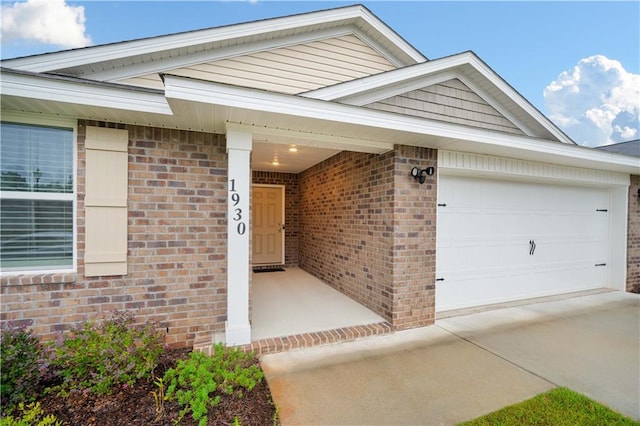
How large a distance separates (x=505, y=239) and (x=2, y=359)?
625 centimetres

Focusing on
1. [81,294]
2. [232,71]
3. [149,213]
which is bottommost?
[81,294]

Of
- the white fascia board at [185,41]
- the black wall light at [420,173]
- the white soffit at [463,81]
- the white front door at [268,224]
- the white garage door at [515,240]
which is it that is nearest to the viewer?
the white fascia board at [185,41]

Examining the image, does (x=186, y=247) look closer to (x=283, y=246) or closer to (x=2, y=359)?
(x=2, y=359)

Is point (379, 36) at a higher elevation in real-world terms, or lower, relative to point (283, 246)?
higher

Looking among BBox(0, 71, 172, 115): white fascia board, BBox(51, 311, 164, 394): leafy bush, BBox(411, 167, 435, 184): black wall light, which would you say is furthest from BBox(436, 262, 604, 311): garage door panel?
BBox(0, 71, 172, 115): white fascia board

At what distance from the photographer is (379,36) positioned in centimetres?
541

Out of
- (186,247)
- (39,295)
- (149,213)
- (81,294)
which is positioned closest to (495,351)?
(186,247)

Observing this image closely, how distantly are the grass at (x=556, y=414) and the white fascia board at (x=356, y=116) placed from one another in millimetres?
2772

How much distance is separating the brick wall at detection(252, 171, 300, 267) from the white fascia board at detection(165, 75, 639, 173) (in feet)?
14.8

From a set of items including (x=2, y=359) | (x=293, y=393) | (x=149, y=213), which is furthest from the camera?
(x=149, y=213)

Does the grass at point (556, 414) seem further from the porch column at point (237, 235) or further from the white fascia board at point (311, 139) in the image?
the white fascia board at point (311, 139)

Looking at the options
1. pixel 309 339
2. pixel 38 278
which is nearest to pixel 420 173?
pixel 309 339

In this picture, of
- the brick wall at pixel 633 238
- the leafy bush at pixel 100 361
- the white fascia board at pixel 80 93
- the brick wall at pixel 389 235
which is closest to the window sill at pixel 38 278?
the leafy bush at pixel 100 361

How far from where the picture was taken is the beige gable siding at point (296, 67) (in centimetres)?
453
